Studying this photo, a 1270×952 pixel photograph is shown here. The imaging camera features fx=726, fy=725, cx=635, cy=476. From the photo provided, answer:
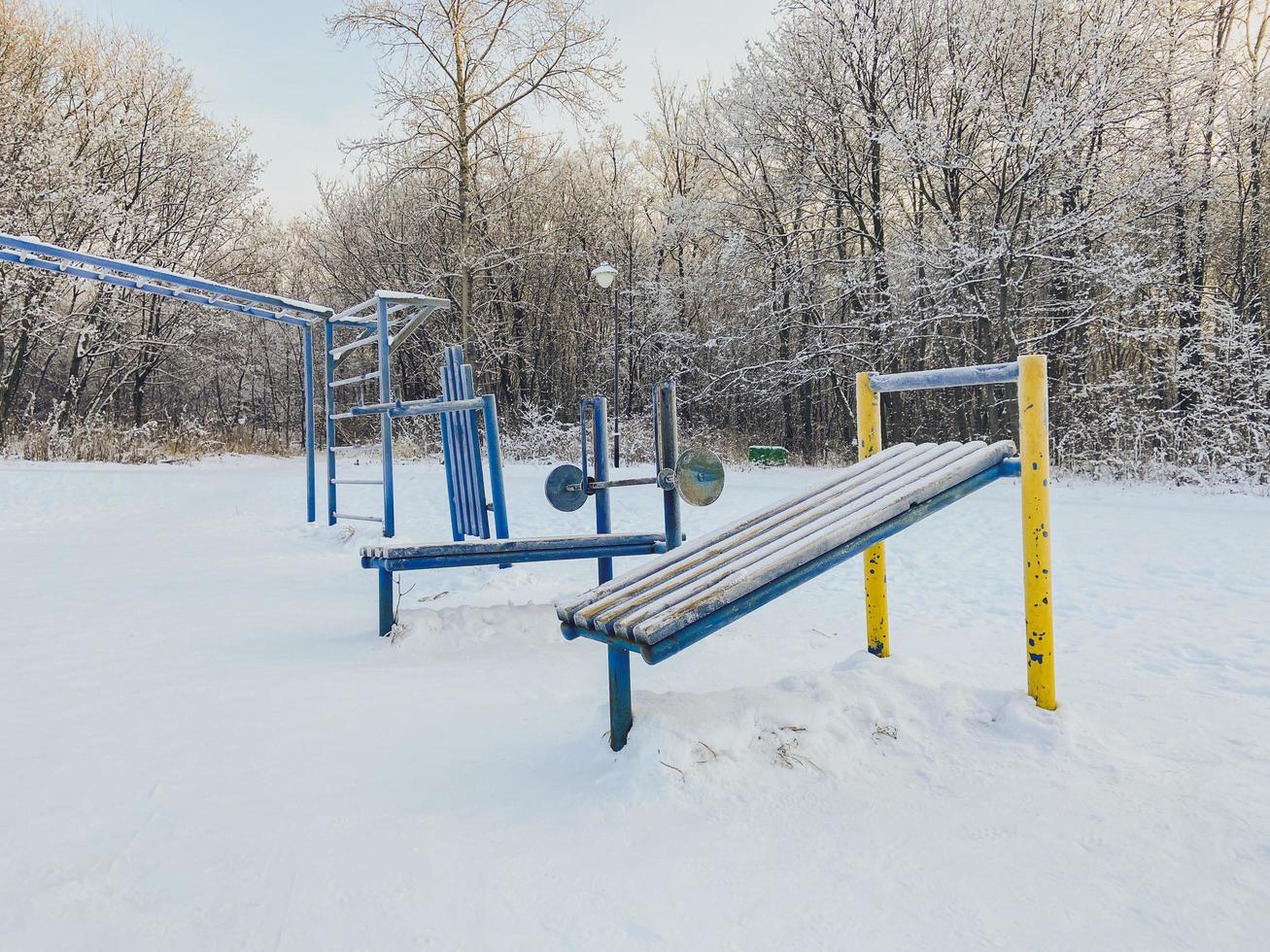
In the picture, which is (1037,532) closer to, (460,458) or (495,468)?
(495,468)

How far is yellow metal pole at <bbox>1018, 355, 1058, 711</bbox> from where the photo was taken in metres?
2.36

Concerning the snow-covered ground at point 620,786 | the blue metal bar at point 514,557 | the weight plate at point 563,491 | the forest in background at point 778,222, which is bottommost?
the snow-covered ground at point 620,786

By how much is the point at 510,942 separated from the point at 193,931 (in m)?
0.61

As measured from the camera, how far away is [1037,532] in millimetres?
2389

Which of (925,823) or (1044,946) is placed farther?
(925,823)

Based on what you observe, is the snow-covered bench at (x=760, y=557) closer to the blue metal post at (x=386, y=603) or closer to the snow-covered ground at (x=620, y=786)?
the snow-covered ground at (x=620, y=786)

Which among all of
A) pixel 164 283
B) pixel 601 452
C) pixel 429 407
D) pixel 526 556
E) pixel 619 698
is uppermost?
pixel 164 283

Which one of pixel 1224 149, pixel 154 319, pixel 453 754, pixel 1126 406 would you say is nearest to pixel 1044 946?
pixel 453 754

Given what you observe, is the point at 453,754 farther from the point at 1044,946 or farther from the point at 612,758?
the point at 1044,946

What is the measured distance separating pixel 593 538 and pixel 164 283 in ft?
18.2

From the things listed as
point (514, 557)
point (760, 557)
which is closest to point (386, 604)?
point (514, 557)

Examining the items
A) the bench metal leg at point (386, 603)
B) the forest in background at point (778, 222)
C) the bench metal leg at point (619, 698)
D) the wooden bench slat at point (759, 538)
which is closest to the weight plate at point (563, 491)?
the bench metal leg at point (386, 603)

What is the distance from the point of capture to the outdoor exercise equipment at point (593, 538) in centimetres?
359

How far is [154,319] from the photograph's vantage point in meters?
19.9
